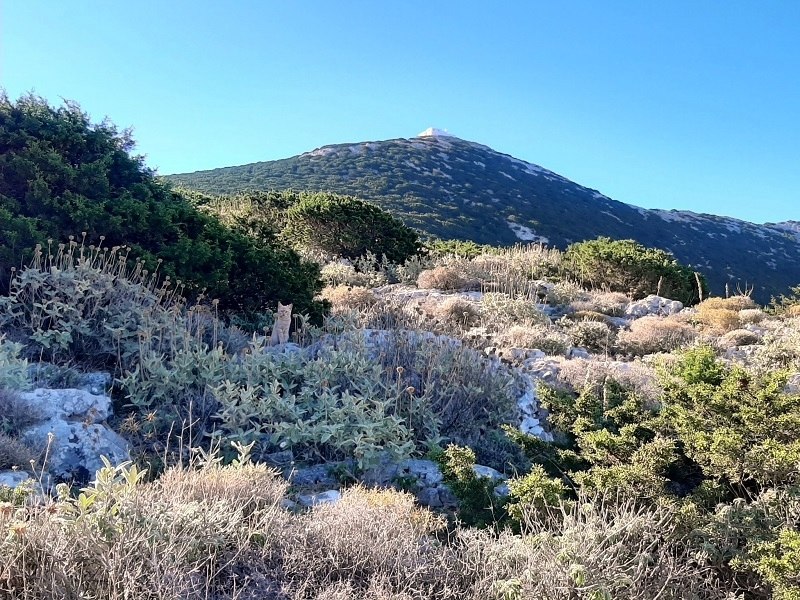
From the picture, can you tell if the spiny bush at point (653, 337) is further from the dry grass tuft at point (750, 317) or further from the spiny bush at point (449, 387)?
the spiny bush at point (449, 387)

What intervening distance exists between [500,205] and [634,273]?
3527cm

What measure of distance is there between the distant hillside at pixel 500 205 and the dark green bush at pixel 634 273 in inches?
764

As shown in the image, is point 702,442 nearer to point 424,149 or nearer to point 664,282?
point 664,282

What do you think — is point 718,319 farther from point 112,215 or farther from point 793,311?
point 112,215

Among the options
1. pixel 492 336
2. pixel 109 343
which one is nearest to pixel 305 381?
pixel 109 343

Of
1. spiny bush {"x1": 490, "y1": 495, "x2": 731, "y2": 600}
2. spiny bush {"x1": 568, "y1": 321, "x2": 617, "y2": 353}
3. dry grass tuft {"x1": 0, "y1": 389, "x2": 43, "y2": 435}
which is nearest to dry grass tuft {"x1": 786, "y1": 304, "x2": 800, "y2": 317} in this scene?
spiny bush {"x1": 568, "y1": 321, "x2": 617, "y2": 353}

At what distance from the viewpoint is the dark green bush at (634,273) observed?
12.6 m

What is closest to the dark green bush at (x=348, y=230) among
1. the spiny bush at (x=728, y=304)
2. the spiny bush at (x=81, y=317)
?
the spiny bush at (x=728, y=304)

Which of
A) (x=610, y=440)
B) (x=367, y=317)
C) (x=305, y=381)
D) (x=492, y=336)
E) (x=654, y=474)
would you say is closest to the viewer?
(x=654, y=474)

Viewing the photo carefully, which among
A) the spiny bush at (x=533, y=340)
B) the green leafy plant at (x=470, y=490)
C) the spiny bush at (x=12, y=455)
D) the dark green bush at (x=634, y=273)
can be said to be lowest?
the green leafy plant at (x=470, y=490)

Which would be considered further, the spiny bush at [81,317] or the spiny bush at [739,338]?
the spiny bush at [739,338]

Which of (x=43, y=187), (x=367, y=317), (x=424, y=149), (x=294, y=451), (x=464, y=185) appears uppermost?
(x=424, y=149)

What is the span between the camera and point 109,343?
178 inches

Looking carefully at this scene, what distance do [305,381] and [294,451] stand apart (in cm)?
79
